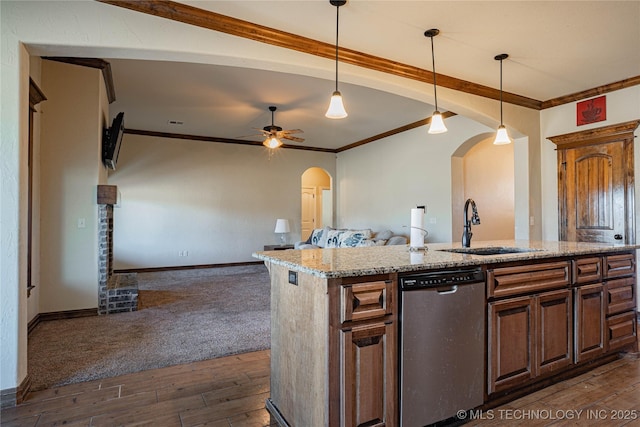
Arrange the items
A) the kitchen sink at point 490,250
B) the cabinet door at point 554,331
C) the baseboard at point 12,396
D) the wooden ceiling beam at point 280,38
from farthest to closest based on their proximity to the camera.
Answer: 1. the kitchen sink at point 490,250
2. the wooden ceiling beam at point 280,38
3. the cabinet door at point 554,331
4. the baseboard at point 12,396

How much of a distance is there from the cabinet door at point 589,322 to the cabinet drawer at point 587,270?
5cm

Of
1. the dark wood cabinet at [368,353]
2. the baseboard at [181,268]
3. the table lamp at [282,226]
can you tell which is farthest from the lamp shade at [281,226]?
the dark wood cabinet at [368,353]

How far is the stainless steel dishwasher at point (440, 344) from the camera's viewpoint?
1785 millimetres

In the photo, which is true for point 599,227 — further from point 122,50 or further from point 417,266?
point 122,50

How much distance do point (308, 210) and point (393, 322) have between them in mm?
8646

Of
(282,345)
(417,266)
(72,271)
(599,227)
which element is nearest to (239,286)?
(72,271)

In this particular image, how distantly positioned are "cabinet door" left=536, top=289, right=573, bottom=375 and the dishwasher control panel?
64 cm

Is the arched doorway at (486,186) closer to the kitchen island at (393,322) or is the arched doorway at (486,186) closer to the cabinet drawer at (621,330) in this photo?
the cabinet drawer at (621,330)

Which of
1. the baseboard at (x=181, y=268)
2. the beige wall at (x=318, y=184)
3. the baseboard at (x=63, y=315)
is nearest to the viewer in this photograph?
the baseboard at (x=63, y=315)

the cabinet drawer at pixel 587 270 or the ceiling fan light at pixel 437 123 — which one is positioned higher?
the ceiling fan light at pixel 437 123

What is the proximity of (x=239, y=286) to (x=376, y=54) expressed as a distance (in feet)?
13.9

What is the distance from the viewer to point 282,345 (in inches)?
78.5

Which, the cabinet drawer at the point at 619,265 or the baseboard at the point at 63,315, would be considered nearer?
the cabinet drawer at the point at 619,265

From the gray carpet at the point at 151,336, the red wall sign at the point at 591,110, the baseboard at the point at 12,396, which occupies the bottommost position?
the gray carpet at the point at 151,336
